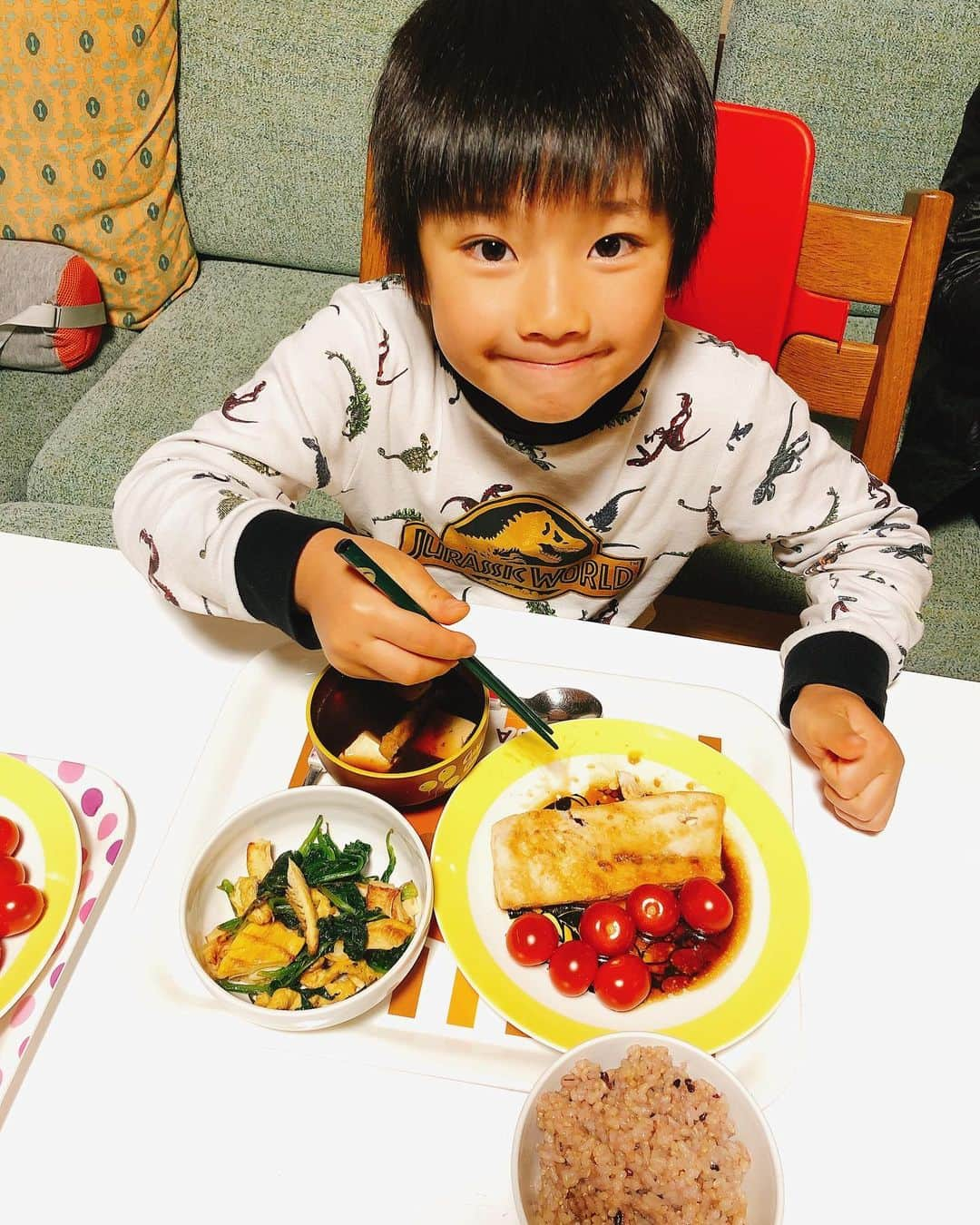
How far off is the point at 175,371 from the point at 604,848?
5.20ft

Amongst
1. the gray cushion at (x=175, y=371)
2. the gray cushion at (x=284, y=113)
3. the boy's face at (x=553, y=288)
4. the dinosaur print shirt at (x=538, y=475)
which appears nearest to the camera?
the boy's face at (x=553, y=288)

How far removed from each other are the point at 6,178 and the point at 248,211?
51 cm

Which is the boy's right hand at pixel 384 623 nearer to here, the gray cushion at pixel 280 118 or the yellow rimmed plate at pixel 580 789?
the yellow rimmed plate at pixel 580 789

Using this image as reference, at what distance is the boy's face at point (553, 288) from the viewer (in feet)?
2.48

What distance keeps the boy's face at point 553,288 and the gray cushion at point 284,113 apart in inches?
54.7

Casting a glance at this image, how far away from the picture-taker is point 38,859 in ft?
2.42

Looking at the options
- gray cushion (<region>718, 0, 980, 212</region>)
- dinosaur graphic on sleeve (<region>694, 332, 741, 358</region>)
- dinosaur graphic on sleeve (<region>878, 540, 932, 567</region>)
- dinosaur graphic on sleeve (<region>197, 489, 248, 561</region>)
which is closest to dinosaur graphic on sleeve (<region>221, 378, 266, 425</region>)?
dinosaur graphic on sleeve (<region>197, 489, 248, 561</region>)

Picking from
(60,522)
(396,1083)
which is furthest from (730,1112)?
(60,522)

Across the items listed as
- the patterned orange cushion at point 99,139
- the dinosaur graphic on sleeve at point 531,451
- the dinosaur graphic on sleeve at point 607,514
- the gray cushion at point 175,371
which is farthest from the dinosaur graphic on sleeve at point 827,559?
the patterned orange cushion at point 99,139

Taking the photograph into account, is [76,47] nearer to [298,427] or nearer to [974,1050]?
[298,427]

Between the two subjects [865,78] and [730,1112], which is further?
[865,78]

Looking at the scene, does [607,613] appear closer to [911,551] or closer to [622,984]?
[911,551]

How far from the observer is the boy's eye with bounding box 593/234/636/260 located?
78 centimetres

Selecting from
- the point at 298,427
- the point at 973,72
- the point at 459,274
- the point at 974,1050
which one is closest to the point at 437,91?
the point at 459,274
